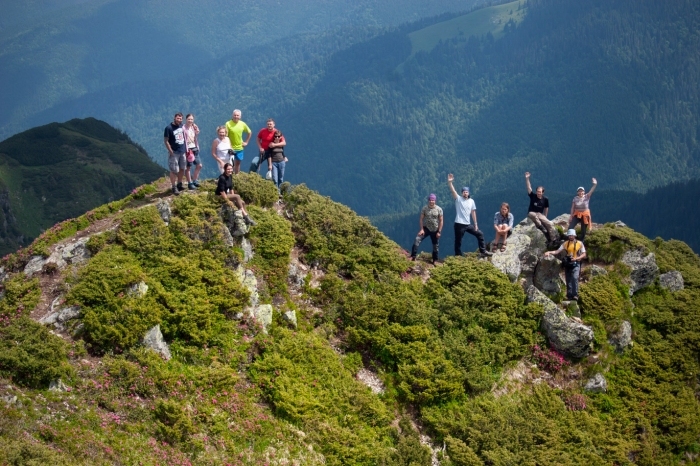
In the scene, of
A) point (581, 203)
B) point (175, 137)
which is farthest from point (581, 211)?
point (175, 137)

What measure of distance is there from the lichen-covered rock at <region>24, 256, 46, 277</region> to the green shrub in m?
3.11

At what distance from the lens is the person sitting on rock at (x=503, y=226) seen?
87.1 ft

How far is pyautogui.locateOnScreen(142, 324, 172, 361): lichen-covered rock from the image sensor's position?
18.0 metres

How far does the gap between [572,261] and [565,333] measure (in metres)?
2.94

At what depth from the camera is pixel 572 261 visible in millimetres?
24828

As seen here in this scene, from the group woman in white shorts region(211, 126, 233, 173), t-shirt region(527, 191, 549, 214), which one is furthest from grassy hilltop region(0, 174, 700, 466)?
t-shirt region(527, 191, 549, 214)

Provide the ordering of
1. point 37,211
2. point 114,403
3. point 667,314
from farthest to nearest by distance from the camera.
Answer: point 37,211
point 667,314
point 114,403

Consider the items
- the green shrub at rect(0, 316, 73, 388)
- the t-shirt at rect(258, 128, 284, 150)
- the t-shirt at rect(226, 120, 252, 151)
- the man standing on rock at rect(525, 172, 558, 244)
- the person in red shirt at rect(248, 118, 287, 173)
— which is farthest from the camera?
the man standing on rock at rect(525, 172, 558, 244)

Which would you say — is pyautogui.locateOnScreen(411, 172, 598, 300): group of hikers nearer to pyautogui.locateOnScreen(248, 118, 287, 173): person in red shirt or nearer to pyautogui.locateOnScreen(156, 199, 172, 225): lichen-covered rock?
pyautogui.locateOnScreen(248, 118, 287, 173): person in red shirt

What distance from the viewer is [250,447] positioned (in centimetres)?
1645

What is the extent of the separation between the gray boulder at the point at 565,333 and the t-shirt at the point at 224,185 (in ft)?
42.9

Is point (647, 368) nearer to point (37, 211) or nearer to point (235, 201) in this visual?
A: point (235, 201)

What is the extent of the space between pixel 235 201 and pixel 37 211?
192723 millimetres

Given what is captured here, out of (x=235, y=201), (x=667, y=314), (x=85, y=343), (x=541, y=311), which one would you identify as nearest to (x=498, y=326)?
(x=541, y=311)
